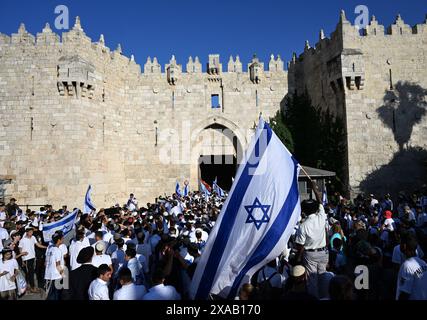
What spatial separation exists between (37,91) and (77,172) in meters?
4.57

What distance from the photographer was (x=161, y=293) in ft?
11.2

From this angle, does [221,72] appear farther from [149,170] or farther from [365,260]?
[365,260]

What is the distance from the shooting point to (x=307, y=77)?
20.4 metres

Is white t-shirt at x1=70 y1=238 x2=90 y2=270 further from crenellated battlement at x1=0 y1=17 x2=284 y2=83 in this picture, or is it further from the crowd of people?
crenellated battlement at x1=0 y1=17 x2=284 y2=83

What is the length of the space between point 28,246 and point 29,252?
0.13m

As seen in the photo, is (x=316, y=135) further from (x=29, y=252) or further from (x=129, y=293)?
(x=129, y=293)

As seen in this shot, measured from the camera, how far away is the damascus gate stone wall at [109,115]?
16.1m

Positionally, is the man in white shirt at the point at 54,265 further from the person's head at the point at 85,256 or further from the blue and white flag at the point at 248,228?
the blue and white flag at the point at 248,228

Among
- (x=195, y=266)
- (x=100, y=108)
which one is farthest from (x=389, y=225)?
(x=100, y=108)

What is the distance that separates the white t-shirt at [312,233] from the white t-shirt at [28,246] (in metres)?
5.76

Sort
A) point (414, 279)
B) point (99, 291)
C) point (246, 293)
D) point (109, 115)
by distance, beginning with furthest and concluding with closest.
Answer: point (109, 115)
point (99, 291)
point (414, 279)
point (246, 293)

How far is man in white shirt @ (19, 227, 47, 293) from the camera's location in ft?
23.0

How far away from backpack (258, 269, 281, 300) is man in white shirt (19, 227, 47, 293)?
5.40 m
